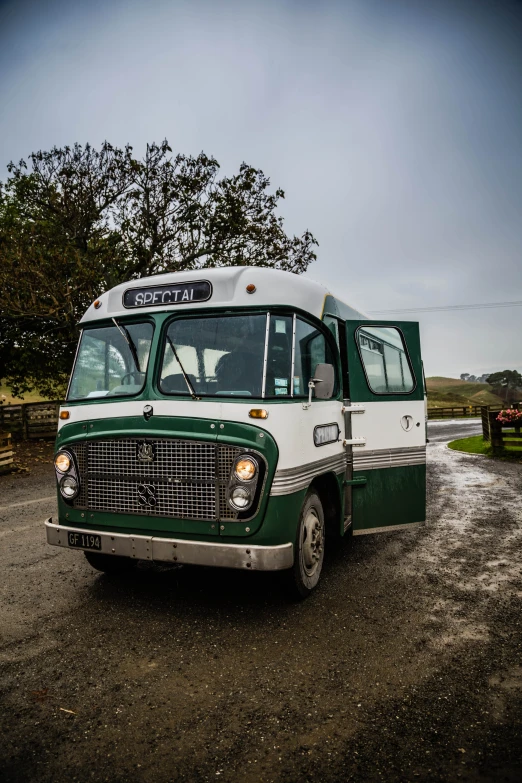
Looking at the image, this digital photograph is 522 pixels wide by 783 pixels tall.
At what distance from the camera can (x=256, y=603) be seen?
474 cm

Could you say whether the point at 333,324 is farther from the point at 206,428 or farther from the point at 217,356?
the point at 206,428

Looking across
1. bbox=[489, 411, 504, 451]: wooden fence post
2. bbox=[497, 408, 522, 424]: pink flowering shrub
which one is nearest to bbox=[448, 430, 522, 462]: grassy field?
bbox=[489, 411, 504, 451]: wooden fence post

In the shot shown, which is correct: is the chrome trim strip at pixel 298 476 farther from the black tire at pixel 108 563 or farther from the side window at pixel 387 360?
the black tire at pixel 108 563

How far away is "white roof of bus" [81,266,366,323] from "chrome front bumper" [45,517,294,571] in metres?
1.88

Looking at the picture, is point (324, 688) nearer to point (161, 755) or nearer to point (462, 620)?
point (161, 755)

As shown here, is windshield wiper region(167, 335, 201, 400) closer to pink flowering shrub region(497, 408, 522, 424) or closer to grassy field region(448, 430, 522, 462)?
grassy field region(448, 430, 522, 462)

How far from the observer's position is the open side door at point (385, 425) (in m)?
5.77

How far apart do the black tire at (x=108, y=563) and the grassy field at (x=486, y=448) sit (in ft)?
42.8

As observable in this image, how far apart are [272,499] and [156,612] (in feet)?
4.54

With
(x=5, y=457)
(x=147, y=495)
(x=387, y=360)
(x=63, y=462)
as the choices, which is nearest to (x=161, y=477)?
(x=147, y=495)

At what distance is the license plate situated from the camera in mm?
4465

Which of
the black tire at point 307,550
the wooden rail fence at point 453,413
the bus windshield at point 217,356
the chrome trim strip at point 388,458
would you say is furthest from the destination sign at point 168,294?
the wooden rail fence at point 453,413

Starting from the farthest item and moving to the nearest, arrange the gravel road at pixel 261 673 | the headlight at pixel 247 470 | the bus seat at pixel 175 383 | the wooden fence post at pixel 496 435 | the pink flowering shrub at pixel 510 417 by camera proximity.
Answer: the wooden fence post at pixel 496 435 < the pink flowering shrub at pixel 510 417 < the bus seat at pixel 175 383 < the headlight at pixel 247 470 < the gravel road at pixel 261 673

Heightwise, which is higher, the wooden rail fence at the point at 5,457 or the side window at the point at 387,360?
the side window at the point at 387,360
